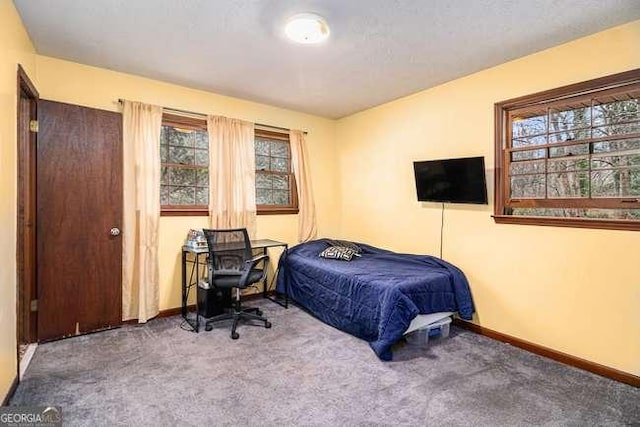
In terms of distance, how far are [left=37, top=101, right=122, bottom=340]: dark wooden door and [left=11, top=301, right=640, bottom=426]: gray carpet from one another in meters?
0.26

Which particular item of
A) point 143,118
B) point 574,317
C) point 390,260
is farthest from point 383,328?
point 143,118

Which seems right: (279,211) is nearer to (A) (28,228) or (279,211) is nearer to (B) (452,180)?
(B) (452,180)

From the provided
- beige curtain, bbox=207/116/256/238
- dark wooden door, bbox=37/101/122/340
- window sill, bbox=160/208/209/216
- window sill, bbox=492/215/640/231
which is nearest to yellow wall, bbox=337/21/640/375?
window sill, bbox=492/215/640/231

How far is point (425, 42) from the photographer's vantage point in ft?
8.65

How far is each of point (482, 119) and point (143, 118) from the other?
3.37m

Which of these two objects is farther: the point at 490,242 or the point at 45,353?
the point at 490,242

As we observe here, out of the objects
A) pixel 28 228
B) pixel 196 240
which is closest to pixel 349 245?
pixel 196 240

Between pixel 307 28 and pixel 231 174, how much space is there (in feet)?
6.59

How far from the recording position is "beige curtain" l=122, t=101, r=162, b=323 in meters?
3.26

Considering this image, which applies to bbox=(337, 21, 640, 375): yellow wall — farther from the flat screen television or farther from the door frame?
the door frame

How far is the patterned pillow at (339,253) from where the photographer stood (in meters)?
3.82

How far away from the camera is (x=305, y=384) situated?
7.46ft

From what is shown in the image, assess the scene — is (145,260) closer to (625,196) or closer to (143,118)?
(143,118)

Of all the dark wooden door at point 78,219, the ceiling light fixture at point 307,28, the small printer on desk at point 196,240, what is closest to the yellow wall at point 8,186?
the dark wooden door at point 78,219
